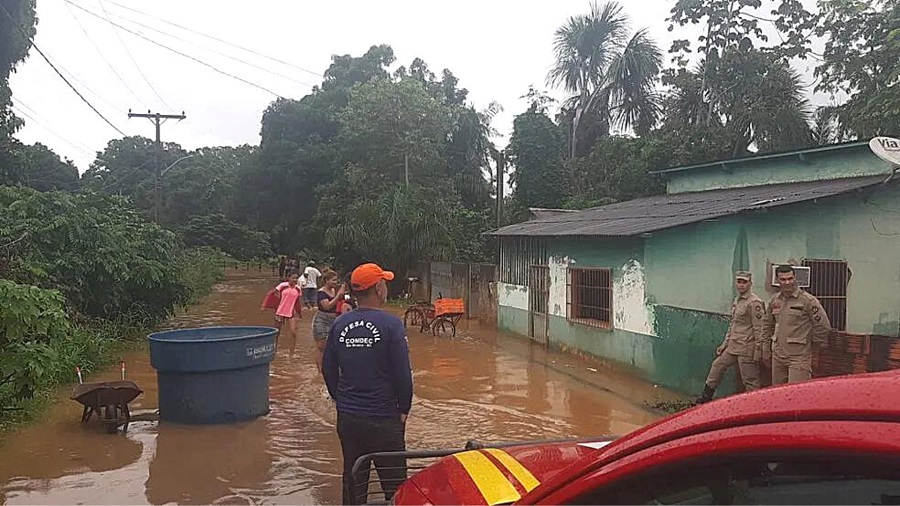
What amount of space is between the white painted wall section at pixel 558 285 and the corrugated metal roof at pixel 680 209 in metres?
0.62

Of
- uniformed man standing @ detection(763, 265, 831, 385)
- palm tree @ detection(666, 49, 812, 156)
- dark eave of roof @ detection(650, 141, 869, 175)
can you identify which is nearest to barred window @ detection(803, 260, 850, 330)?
dark eave of roof @ detection(650, 141, 869, 175)

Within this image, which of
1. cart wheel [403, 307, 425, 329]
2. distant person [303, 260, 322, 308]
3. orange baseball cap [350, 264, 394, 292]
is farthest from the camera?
distant person [303, 260, 322, 308]

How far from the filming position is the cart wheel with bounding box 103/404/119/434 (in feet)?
26.1

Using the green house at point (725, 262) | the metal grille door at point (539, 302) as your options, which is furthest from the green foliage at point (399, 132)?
the green house at point (725, 262)

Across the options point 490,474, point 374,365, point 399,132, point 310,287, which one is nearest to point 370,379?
point 374,365

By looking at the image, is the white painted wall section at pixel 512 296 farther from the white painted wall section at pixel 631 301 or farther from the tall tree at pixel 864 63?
the tall tree at pixel 864 63

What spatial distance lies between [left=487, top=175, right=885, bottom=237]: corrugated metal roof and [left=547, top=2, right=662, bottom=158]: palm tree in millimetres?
15701

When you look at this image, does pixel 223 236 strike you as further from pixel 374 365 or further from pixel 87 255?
pixel 374 365

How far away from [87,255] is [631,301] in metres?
9.25

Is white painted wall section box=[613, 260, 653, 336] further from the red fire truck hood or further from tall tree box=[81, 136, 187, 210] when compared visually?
tall tree box=[81, 136, 187, 210]

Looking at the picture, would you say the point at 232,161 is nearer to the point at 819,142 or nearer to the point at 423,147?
the point at 423,147

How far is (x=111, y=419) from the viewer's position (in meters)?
7.98

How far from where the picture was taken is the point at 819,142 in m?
25.7

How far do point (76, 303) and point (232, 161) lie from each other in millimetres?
49779
